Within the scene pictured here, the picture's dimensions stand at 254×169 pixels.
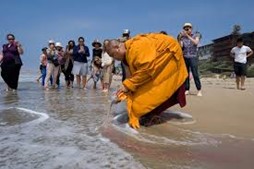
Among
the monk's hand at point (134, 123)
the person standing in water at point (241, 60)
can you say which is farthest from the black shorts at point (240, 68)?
the monk's hand at point (134, 123)

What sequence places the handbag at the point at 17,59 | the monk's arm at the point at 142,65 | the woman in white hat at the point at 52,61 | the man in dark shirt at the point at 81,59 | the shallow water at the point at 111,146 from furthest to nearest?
the woman in white hat at the point at 52,61 < the man in dark shirt at the point at 81,59 < the handbag at the point at 17,59 < the monk's arm at the point at 142,65 < the shallow water at the point at 111,146

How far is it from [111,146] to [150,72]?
1.26m

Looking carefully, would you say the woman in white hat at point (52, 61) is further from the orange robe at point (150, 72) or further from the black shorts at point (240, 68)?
the orange robe at point (150, 72)

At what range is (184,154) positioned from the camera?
393 cm

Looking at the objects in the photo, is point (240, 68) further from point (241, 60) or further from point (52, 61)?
point (52, 61)

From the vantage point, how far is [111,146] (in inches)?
165

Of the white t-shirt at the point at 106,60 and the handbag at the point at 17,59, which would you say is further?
the handbag at the point at 17,59

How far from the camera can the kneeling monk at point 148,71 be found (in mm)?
5137

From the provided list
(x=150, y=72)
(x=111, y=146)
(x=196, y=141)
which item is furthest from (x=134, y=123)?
(x=111, y=146)

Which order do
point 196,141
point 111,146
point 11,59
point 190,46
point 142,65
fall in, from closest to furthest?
point 111,146 < point 196,141 < point 142,65 < point 190,46 < point 11,59

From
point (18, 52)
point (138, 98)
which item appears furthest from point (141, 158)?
point (18, 52)

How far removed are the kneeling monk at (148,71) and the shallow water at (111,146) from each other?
29 centimetres

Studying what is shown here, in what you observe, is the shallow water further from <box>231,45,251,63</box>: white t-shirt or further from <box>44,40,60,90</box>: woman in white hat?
<box>44,40,60,90</box>: woman in white hat

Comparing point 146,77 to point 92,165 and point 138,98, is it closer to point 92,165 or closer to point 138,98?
point 138,98
